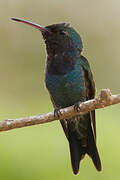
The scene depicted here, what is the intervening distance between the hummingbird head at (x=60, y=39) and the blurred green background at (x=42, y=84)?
0.95m

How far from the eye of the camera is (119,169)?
17.6 feet

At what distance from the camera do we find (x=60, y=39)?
5.70 metres

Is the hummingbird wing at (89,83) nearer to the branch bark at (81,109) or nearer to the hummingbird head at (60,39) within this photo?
the hummingbird head at (60,39)

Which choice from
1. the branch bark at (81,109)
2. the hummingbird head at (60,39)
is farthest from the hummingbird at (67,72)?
the branch bark at (81,109)

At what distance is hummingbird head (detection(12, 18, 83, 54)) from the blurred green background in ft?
3.11

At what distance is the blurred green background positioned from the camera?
5.36 metres

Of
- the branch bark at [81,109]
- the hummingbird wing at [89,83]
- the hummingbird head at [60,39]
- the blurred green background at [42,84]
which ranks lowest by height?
the blurred green background at [42,84]

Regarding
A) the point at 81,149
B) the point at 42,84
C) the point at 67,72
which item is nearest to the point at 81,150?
the point at 81,149

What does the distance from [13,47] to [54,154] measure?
236 inches

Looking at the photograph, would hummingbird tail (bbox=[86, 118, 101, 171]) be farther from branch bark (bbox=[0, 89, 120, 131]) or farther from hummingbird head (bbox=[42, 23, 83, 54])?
branch bark (bbox=[0, 89, 120, 131])

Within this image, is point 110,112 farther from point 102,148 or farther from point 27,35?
point 27,35

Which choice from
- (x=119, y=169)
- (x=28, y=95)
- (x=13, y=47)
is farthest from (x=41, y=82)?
(x=119, y=169)

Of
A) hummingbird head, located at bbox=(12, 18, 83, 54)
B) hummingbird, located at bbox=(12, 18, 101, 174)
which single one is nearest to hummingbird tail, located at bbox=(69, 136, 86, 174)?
hummingbird, located at bbox=(12, 18, 101, 174)

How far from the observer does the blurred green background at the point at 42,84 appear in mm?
5363
